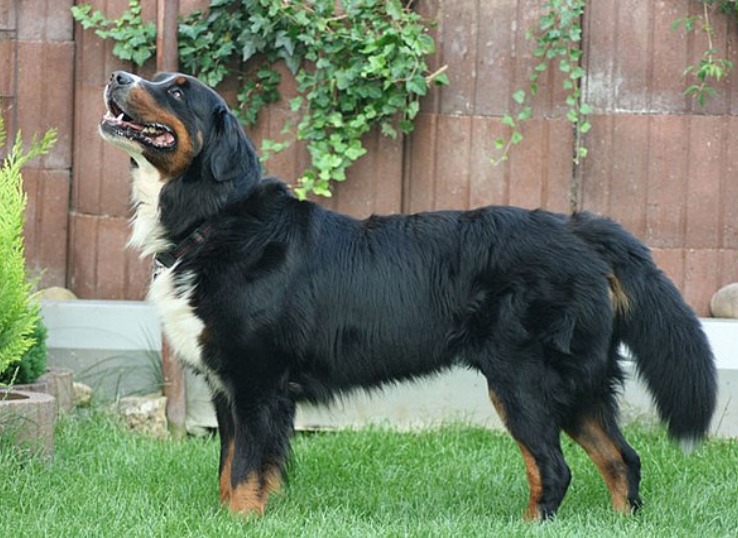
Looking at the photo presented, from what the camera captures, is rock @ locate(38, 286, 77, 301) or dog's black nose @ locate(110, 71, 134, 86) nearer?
dog's black nose @ locate(110, 71, 134, 86)

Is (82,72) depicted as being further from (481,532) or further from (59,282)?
(481,532)

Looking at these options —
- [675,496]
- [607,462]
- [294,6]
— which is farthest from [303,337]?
[294,6]

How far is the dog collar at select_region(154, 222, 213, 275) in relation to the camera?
5.25m

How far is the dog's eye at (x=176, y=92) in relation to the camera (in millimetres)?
5165

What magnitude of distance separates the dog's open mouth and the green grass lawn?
1.50m

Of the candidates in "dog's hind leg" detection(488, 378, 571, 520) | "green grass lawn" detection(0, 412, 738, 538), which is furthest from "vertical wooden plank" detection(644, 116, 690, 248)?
"dog's hind leg" detection(488, 378, 571, 520)

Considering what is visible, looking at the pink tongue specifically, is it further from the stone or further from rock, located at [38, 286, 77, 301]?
rock, located at [38, 286, 77, 301]

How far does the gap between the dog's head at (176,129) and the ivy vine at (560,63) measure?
7.65 feet

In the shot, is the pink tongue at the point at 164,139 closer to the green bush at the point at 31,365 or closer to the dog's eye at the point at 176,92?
the dog's eye at the point at 176,92

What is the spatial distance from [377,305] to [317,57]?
2.37 metres

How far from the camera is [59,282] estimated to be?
7488 millimetres

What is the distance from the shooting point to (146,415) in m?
6.83

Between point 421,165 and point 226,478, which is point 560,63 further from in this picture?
point 226,478

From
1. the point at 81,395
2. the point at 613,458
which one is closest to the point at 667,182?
the point at 613,458
